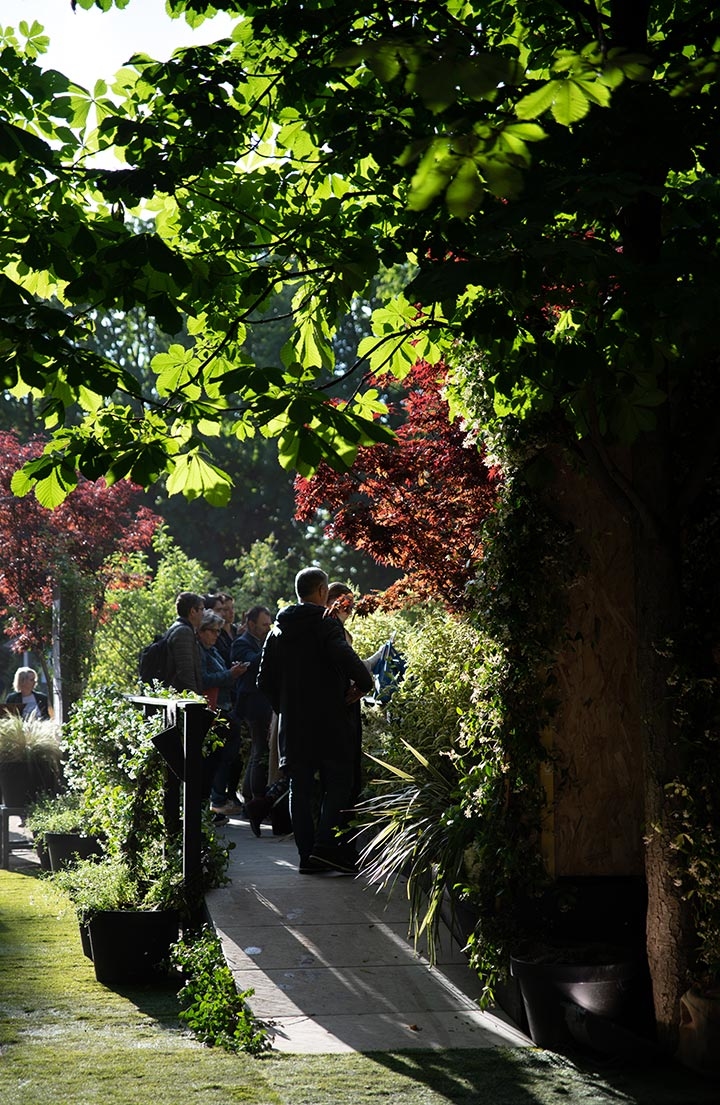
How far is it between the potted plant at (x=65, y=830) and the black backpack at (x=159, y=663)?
4.47 feet

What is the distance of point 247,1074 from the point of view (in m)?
4.90

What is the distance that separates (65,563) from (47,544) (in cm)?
56

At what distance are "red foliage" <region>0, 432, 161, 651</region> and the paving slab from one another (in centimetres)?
1019

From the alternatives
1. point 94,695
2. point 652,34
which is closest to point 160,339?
point 94,695

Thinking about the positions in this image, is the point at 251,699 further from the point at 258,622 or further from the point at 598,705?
the point at 598,705

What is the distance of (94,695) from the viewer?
8469 mm

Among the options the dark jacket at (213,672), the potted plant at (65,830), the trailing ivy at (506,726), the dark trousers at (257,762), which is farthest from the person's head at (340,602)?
the trailing ivy at (506,726)

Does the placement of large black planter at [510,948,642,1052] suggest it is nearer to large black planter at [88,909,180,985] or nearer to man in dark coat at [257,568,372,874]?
large black planter at [88,909,180,985]

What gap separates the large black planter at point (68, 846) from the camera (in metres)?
8.89

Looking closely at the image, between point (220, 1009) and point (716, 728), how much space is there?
8.47ft

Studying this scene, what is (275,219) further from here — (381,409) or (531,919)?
(531,919)

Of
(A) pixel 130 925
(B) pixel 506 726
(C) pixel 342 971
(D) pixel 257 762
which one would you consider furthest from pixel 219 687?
(B) pixel 506 726

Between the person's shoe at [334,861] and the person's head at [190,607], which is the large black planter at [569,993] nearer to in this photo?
the person's shoe at [334,861]

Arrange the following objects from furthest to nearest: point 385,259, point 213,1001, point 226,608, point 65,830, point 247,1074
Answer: point 226,608 → point 65,830 → point 213,1001 → point 247,1074 → point 385,259
